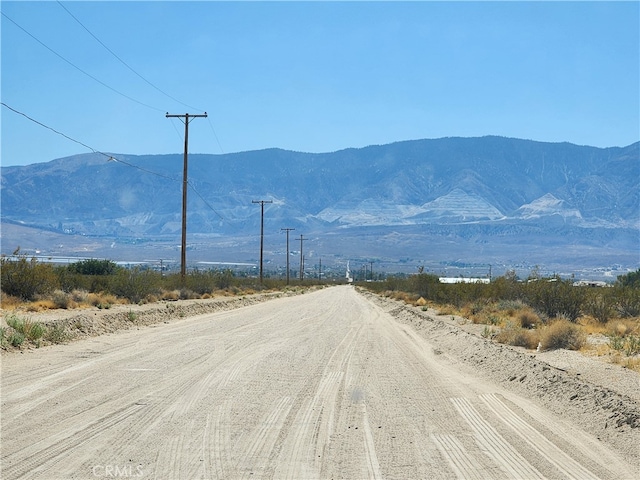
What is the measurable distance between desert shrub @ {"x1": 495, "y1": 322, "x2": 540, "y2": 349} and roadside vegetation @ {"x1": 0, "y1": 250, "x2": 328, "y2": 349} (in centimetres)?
1280

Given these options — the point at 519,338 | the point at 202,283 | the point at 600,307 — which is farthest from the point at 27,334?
the point at 202,283

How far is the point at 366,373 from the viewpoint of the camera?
16891mm

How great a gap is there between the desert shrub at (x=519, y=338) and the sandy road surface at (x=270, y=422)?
159 inches

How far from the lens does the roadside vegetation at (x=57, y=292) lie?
68.2 feet

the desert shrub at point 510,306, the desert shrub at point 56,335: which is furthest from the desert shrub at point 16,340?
the desert shrub at point 510,306

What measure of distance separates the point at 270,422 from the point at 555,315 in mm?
22885

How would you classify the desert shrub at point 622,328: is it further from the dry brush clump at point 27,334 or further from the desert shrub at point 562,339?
the dry brush clump at point 27,334

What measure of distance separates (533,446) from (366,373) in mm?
6841

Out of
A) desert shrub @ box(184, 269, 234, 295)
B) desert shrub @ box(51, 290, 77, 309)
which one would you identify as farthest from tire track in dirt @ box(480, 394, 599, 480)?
desert shrub @ box(184, 269, 234, 295)

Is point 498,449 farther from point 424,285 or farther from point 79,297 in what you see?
point 424,285

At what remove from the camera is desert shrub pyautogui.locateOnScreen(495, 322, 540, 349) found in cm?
2277

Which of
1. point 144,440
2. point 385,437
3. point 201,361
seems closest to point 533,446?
point 385,437

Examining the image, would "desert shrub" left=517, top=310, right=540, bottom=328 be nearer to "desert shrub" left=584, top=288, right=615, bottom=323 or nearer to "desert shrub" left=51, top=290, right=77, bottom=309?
"desert shrub" left=584, top=288, right=615, bottom=323

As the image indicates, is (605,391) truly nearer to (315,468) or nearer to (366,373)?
(366,373)
